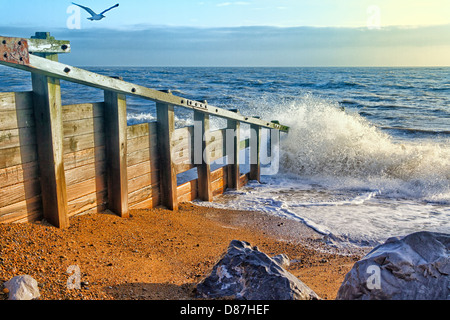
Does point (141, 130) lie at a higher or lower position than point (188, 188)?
higher

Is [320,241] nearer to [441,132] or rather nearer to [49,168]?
[49,168]

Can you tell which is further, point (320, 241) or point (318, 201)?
point (318, 201)

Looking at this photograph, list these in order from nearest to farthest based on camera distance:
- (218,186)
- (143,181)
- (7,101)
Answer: (7,101) → (143,181) → (218,186)

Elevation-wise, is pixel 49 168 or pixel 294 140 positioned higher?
pixel 49 168

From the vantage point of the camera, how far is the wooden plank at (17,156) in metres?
3.77

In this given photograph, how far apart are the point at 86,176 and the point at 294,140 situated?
620 cm

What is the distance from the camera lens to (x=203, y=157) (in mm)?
6344

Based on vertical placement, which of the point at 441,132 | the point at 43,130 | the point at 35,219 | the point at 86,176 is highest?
the point at 43,130

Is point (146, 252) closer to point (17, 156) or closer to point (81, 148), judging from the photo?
point (81, 148)

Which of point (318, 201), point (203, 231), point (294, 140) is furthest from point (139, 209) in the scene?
point (294, 140)

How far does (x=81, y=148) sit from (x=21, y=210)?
0.89m

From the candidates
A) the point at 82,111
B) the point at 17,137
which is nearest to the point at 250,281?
the point at 17,137

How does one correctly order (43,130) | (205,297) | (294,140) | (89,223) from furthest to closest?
(294,140) → (89,223) → (43,130) → (205,297)
